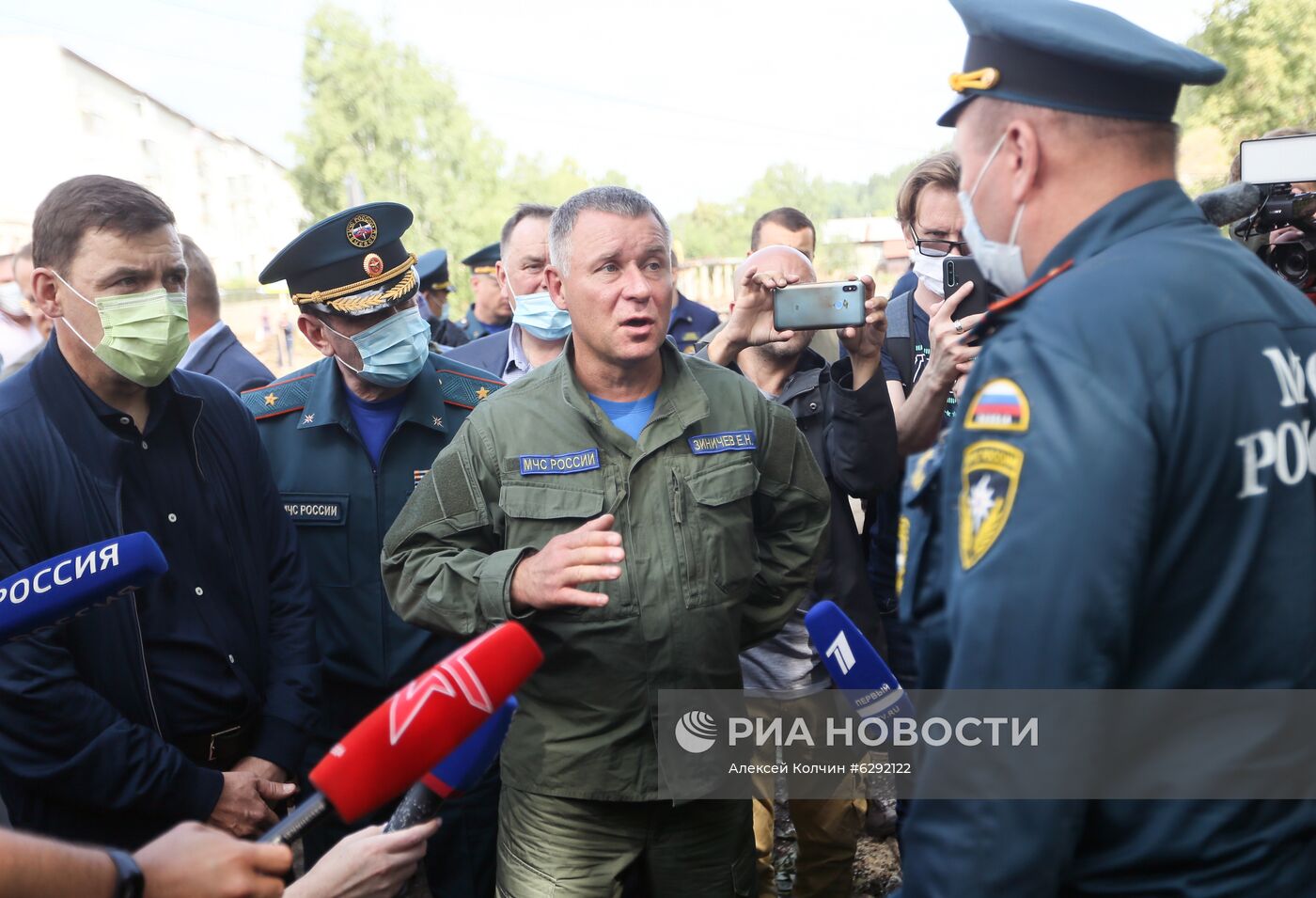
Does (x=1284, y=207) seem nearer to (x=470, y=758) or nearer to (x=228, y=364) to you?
(x=470, y=758)

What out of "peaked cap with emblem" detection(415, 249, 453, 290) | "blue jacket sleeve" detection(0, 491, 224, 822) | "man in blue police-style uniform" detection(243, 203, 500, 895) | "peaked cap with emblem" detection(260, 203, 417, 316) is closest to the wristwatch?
"blue jacket sleeve" detection(0, 491, 224, 822)

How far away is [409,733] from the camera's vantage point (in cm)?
205

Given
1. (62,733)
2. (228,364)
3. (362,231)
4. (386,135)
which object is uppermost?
(386,135)

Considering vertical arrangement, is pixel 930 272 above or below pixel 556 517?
above

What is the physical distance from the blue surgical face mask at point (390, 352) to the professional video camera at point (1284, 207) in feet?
9.63

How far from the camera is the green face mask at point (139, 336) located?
9.46ft

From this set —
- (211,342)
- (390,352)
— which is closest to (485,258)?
(211,342)

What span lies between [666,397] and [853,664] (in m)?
0.93

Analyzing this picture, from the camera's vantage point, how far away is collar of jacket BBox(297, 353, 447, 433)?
3.58 meters

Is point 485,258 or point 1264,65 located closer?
point 485,258

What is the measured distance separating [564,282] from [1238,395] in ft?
6.61

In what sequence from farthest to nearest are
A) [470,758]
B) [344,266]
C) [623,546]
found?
[344,266] < [623,546] < [470,758]

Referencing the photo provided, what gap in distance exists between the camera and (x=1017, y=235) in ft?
5.72

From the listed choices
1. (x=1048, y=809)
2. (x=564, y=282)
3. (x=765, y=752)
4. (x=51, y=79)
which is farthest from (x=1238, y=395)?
(x=51, y=79)
